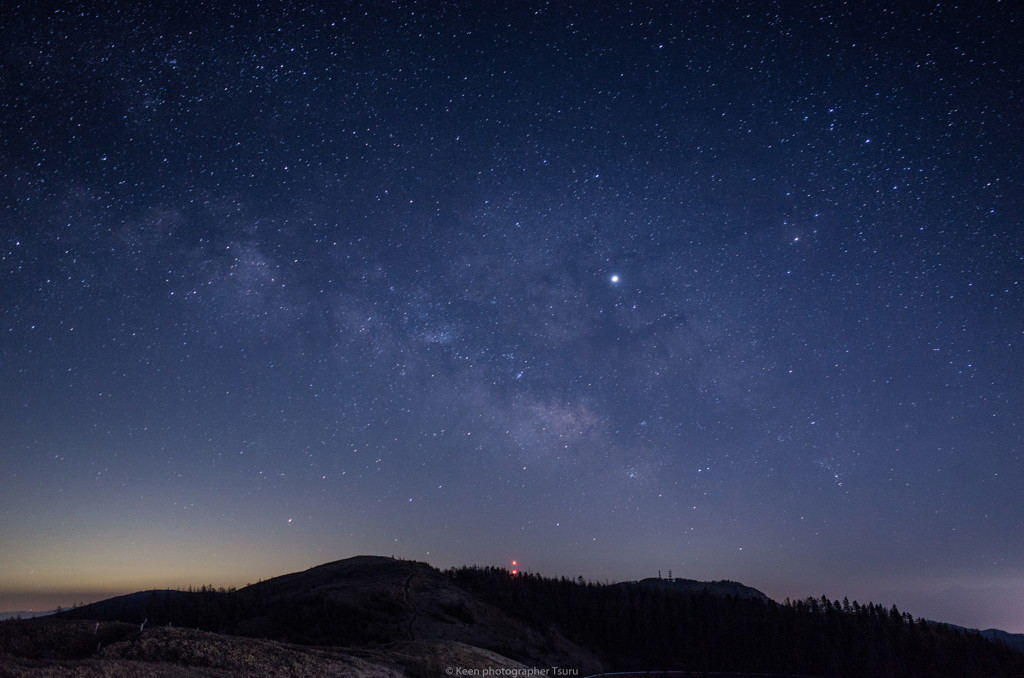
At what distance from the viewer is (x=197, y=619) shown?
27.8 m

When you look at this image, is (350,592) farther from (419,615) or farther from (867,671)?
(867,671)

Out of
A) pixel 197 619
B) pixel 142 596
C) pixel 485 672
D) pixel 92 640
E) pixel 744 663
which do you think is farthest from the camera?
pixel 744 663

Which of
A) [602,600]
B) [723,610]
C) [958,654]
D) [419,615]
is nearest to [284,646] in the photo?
[419,615]

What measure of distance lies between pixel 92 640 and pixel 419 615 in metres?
18.8

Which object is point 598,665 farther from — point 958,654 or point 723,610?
point 958,654

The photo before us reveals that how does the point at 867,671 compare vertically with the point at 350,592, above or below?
below

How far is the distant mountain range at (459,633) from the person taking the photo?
1431 centimetres

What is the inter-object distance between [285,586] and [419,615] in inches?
471

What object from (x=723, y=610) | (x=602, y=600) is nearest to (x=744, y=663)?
(x=723, y=610)

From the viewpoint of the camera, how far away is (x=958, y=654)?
51.8 meters

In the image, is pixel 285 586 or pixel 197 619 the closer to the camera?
pixel 197 619

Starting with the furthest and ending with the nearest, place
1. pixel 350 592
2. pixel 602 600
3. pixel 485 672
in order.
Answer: pixel 602 600, pixel 350 592, pixel 485 672

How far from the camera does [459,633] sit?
31.6 m

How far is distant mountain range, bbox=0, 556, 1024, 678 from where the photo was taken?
14312mm
